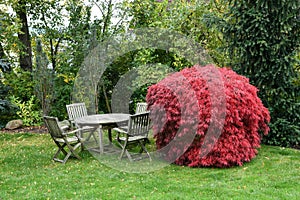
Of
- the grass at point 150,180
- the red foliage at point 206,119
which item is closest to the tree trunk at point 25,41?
the grass at point 150,180

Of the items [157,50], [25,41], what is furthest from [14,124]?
[157,50]

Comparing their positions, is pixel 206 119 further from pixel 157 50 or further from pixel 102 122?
pixel 157 50

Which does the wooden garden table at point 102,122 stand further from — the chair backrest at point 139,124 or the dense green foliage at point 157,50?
the dense green foliage at point 157,50

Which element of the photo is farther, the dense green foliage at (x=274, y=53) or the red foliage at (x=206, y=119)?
the dense green foliage at (x=274, y=53)

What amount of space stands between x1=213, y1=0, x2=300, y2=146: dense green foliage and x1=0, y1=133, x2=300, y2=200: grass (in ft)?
2.69

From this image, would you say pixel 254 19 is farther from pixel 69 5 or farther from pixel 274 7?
pixel 69 5

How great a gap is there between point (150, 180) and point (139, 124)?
1.31 metres

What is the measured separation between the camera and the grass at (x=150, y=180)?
14.3 ft

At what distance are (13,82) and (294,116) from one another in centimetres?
799

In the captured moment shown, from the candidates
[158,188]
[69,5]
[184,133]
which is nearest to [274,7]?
[184,133]

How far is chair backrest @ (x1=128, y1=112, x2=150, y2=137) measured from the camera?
228 inches

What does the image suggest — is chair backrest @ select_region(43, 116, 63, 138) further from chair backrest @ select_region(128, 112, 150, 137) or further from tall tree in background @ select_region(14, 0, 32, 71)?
tall tree in background @ select_region(14, 0, 32, 71)

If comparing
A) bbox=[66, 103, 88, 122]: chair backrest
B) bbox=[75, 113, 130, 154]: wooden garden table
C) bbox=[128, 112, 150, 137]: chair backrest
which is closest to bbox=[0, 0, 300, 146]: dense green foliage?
bbox=[66, 103, 88, 122]: chair backrest

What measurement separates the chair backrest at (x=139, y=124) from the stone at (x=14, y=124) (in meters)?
5.08
